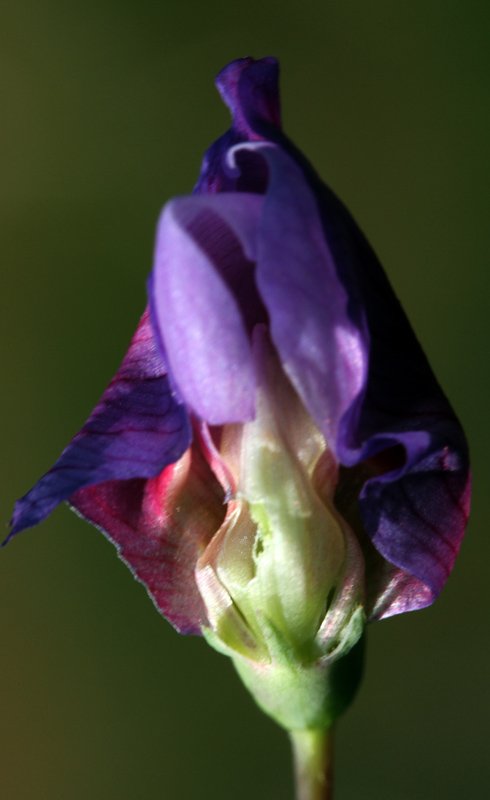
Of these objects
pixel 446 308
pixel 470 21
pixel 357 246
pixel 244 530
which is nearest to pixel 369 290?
pixel 357 246

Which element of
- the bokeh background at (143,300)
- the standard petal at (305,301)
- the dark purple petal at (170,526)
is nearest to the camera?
the standard petal at (305,301)

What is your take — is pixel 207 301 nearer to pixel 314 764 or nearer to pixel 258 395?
pixel 258 395

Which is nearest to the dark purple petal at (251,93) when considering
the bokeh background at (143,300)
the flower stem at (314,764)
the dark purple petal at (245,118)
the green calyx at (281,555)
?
the dark purple petal at (245,118)

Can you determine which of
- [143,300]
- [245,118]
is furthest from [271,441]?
[143,300]

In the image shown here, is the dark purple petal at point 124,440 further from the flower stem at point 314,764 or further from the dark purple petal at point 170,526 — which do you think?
the flower stem at point 314,764

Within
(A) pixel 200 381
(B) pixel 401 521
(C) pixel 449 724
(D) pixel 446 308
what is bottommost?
(C) pixel 449 724

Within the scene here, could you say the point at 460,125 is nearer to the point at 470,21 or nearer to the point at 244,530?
the point at 470,21

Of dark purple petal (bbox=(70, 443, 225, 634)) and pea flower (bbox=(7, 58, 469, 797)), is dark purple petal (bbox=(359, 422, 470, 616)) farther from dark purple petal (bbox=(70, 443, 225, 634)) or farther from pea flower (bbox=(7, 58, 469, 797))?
dark purple petal (bbox=(70, 443, 225, 634))

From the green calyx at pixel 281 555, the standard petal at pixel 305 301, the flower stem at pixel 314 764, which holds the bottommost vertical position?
the flower stem at pixel 314 764
